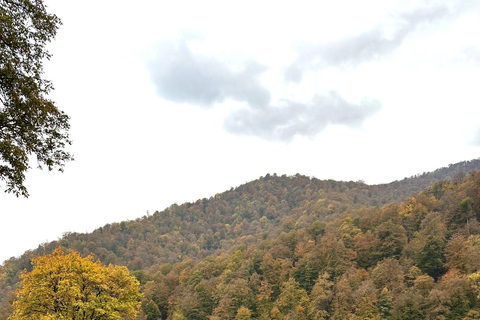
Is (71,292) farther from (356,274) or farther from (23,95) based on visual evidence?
(356,274)

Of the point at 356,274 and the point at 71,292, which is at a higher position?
the point at 71,292

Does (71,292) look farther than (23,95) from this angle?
Yes

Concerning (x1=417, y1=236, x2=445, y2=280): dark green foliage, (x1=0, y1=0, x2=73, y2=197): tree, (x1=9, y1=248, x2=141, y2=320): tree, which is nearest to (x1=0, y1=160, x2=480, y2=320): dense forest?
(x1=417, y1=236, x2=445, y2=280): dark green foliage

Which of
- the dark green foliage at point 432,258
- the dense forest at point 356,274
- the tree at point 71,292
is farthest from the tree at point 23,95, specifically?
the dark green foliage at point 432,258

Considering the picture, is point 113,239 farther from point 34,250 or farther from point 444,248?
point 444,248

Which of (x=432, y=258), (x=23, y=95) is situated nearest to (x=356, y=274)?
(x=432, y=258)

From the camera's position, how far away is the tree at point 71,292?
19.3 metres

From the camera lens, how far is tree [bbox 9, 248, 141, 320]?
19.3 meters

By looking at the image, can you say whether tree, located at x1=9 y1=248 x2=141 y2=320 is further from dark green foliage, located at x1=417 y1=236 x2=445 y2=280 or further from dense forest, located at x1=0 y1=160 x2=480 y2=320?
dark green foliage, located at x1=417 y1=236 x2=445 y2=280

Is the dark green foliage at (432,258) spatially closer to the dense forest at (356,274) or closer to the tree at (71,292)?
the dense forest at (356,274)

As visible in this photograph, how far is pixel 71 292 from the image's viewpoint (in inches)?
762

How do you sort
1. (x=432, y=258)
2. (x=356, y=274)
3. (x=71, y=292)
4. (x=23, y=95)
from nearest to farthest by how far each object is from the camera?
(x=23, y=95)
(x=71, y=292)
(x=432, y=258)
(x=356, y=274)

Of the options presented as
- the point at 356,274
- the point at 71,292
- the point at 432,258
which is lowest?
the point at 356,274

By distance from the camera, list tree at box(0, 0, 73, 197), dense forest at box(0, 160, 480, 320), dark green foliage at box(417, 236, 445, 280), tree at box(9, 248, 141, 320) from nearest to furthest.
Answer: tree at box(0, 0, 73, 197), tree at box(9, 248, 141, 320), dense forest at box(0, 160, 480, 320), dark green foliage at box(417, 236, 445, 280)
